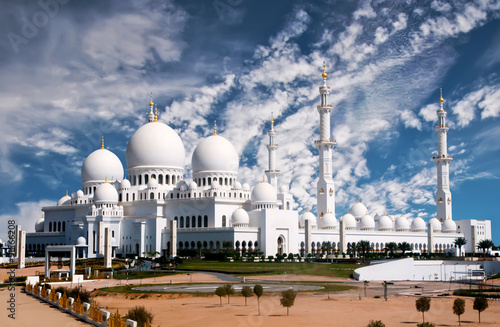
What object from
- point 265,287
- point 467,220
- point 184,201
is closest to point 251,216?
point 184,201

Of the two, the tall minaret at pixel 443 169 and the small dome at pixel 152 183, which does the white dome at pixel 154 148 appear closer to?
the small dome at pixel 152 183

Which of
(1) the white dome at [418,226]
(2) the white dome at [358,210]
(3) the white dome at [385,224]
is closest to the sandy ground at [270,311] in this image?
(3) the white dome at [385,224]

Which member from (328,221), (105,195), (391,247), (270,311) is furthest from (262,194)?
(270,311)

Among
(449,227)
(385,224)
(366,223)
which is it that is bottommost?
(449,227)

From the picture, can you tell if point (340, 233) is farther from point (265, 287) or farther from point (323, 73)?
point (265, 287)

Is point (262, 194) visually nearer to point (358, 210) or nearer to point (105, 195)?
Result: point (105, 195)

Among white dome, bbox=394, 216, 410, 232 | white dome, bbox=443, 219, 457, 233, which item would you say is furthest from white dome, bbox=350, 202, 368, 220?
white dome, bbox=443, 219, 457, 233

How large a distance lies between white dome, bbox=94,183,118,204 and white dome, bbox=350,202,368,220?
3741cm

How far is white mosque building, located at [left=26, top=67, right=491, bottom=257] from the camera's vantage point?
73062mm

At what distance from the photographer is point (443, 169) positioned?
9531 centimetres

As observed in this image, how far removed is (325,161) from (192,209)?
1958cm

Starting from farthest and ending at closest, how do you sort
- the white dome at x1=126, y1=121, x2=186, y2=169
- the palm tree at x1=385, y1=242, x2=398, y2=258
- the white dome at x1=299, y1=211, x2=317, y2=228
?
the white dome at x1=299, y1=211, x2=317, y2=228 < the white dome at x1=126, y1=121, x2=186, y2=169 < the palm tree at x1=385, y1=242, x2=398, y2=258

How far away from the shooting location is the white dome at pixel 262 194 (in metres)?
75.4

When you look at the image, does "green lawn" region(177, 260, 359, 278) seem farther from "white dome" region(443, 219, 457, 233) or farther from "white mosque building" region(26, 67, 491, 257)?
"white dome" region(443, 219, 457, 233)
